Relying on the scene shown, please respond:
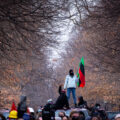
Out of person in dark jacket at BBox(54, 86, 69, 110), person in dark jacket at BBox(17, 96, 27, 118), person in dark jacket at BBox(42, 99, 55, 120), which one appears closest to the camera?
person in dark jacket at BBox(17, 96, 27, 118)

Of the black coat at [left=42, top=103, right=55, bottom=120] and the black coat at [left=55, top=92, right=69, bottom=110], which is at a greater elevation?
the black coat at [left=55, top=92, right=69, bottom=110]

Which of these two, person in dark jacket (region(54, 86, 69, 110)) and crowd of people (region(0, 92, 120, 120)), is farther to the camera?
person in dark jacket (region(54, 86, 69, 110))

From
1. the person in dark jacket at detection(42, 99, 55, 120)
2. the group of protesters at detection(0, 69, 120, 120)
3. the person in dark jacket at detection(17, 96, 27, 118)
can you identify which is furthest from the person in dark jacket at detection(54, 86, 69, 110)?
the person in dark jacket at detection(17, 96, 27, 118)

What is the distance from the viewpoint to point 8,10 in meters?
14.7

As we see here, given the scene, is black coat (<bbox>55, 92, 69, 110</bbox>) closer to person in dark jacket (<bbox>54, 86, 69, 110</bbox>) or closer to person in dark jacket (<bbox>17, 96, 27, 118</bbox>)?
person in dark jacket (<bbox>54, 86, 69, 110</bbox>)

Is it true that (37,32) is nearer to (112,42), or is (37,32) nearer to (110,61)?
(112,42)

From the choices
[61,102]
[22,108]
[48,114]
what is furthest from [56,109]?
[22,108]

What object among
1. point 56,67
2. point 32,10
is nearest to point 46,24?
point 32,10

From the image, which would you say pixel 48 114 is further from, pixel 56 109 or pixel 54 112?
pixel 56 109

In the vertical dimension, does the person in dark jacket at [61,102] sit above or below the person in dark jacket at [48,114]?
above

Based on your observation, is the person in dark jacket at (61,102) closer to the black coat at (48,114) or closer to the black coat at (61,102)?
the black coat at (61,102)

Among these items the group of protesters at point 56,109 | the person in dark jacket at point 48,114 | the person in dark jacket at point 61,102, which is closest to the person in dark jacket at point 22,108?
the group of protesters at point 56,109

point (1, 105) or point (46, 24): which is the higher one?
point (46, 24)

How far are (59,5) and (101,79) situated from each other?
62.1 ft
